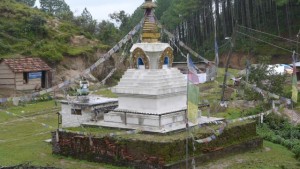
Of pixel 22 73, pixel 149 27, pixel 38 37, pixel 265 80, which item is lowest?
pixel 265 80

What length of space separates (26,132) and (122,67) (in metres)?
26.3

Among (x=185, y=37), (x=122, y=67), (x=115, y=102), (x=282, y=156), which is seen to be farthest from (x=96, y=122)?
(x=185, y=37)

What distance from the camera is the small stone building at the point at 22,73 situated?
→ 36.8 metres

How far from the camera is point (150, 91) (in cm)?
1900

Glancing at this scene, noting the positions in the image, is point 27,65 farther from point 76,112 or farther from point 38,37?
point 76,112

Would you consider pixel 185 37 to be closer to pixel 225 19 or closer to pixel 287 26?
pixel 225 19

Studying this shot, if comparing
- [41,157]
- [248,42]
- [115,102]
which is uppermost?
[248,42]

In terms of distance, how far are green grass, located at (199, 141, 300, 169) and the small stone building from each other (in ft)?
74.8

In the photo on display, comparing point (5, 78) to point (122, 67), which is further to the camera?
point (122, 67)

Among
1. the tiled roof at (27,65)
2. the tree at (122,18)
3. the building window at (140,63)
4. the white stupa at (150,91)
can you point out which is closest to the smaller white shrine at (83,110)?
the white stupa at (150,91)

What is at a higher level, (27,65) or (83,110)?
(27,65)

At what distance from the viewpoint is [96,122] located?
20.4m

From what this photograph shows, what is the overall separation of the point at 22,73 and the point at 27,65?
126 cm

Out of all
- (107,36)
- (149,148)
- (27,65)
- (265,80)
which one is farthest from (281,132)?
(107,36)
